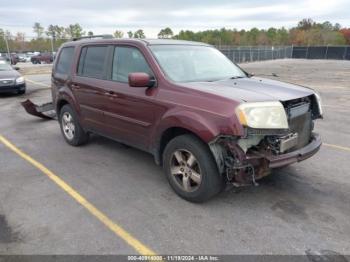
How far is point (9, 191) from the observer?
427cm

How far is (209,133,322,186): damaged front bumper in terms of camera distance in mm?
3363

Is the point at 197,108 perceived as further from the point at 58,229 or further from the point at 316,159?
the point at 316,159

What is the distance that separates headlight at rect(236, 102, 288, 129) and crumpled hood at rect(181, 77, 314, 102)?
0.11 metres

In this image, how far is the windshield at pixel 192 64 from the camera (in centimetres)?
421

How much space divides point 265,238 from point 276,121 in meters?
1.15

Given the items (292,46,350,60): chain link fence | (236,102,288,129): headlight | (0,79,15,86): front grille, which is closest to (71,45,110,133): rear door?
(236,102,288,129): headlight

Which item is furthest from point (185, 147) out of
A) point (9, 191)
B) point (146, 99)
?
point (9, 191)

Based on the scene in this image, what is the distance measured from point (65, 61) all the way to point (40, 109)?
8.70 feet

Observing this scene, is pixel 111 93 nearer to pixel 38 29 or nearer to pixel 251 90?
pixel 251 90

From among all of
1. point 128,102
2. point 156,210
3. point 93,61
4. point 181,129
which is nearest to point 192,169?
point 181,129

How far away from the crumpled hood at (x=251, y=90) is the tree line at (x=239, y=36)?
230 feet

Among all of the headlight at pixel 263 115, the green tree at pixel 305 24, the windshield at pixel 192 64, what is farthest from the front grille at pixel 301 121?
the green tree at pixel 305 24

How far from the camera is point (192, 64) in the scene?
14.8ft

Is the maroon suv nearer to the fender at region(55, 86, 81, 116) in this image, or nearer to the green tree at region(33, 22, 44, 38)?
the fender at region(55, 86, 81, 116)
